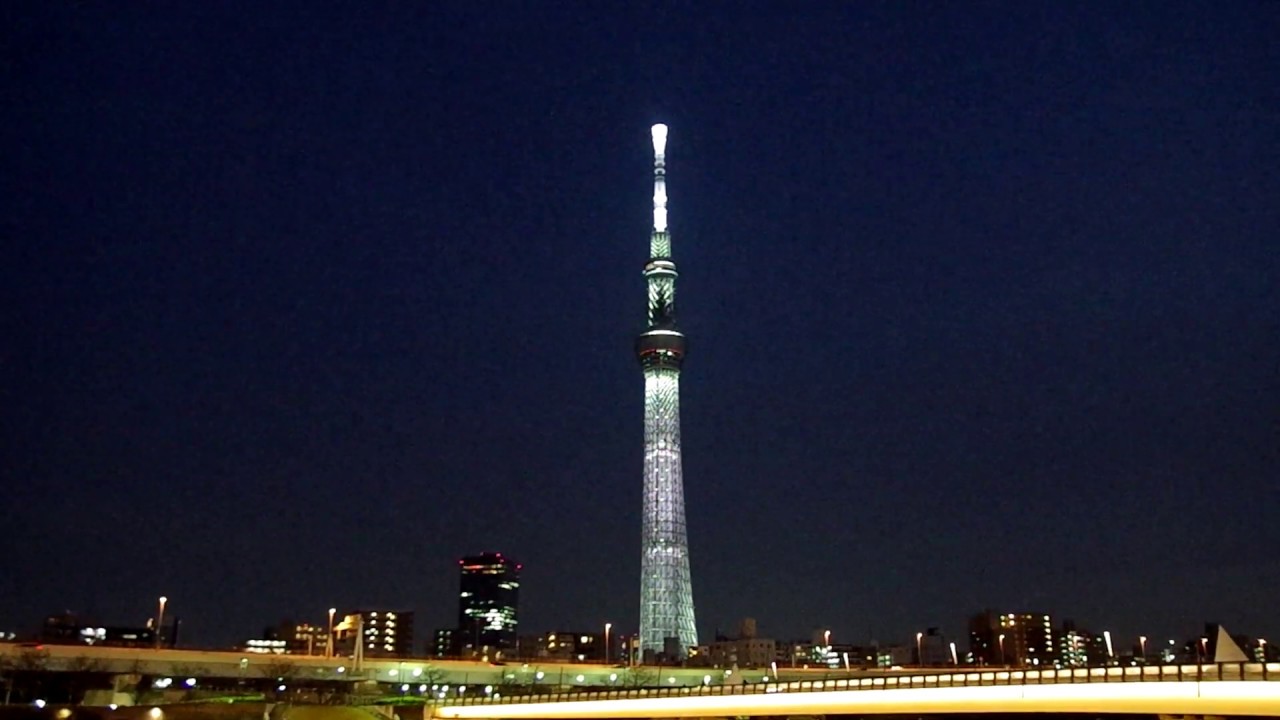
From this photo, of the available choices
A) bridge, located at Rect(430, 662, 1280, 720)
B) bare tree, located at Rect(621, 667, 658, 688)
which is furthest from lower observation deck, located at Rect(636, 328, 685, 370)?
bridge, located at Rect(430, 662, 1280, 720)

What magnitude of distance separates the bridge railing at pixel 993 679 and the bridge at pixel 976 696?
0.12ft

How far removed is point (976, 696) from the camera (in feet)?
147

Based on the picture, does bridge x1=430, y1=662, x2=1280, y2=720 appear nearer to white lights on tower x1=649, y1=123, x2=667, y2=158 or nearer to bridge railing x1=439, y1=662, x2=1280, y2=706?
bridge railing x1=439, y1=662, x2=1280, y2=706

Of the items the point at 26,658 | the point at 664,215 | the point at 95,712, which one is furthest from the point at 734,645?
the point at 95,712

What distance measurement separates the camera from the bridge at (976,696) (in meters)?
36.9

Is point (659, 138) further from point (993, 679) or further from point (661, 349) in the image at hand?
point (993, 679)

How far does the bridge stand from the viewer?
36938mm

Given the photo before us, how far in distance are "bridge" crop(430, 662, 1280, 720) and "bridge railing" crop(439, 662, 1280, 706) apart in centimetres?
4

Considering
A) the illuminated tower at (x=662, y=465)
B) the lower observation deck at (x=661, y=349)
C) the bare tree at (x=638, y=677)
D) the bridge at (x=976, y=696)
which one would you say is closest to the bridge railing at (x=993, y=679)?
the bridge at (x=976, y=696)

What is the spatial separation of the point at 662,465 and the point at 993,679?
103 meters

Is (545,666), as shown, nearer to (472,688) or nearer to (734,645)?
(472,688)

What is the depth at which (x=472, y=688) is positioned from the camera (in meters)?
102

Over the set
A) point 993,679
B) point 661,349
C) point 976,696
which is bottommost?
point 976,696

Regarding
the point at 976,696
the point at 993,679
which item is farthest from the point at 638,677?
the point at 993,679
